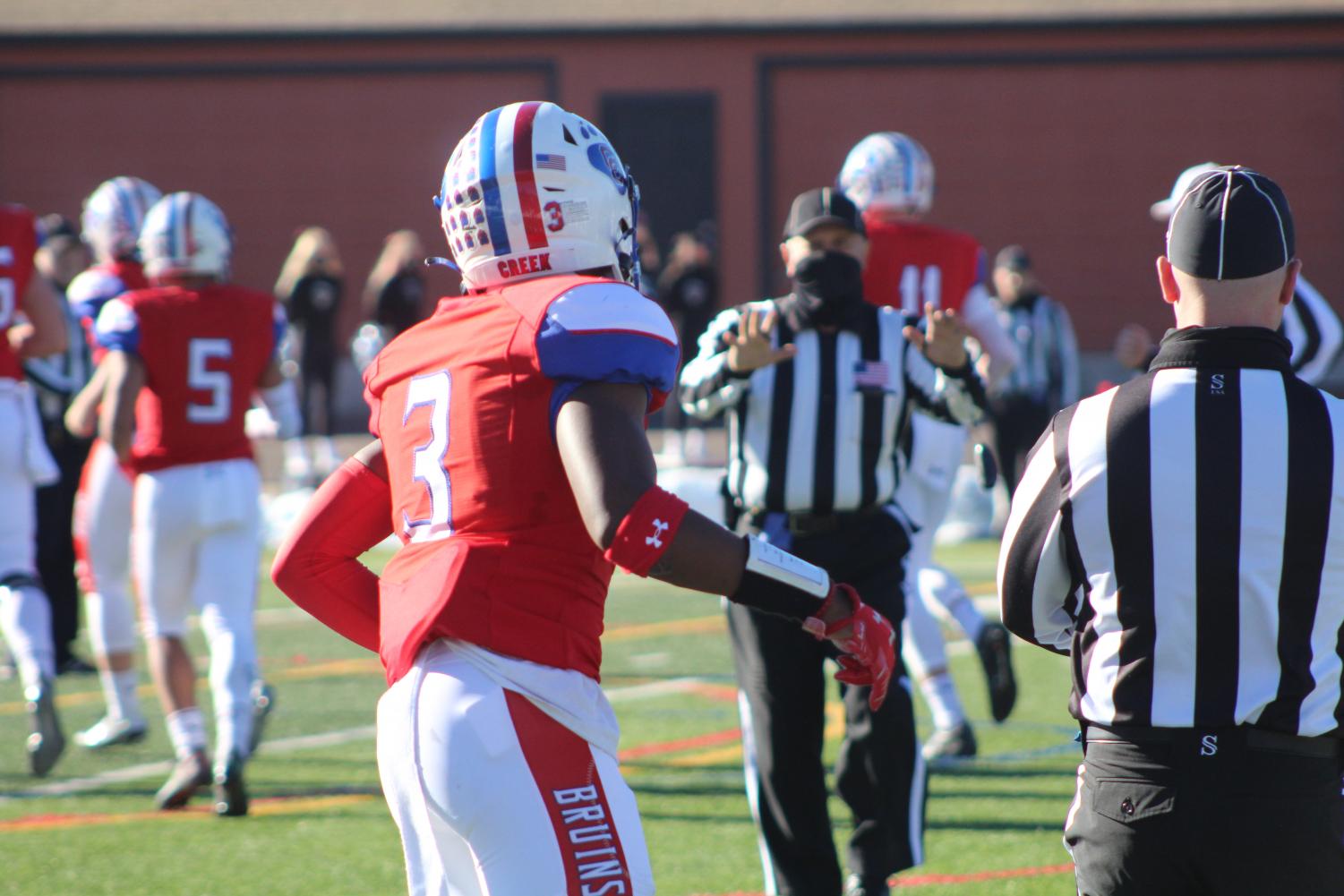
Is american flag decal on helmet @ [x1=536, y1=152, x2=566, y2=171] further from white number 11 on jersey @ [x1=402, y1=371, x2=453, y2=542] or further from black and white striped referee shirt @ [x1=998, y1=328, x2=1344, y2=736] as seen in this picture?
black and white striped referee shirt @ [x1=998, y1=328, x2=1344, y2=736]

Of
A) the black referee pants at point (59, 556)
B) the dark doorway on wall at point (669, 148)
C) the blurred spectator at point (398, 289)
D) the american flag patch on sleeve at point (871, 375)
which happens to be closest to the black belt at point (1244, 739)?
the american flag patch on sleeve at point (871, 375)

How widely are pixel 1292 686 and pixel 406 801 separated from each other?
4.61ft

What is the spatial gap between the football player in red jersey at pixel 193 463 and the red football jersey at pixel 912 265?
233cm

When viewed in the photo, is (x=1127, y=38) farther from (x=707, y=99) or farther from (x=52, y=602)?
(x=52, y=602)

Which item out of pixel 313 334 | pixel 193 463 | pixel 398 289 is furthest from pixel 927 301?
pixel 313 334

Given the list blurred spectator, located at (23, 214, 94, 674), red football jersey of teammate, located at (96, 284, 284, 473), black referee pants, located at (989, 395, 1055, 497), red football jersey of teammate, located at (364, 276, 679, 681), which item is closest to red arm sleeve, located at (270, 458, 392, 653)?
red football jersey of teammate, located at (364, 276, 679, 681)

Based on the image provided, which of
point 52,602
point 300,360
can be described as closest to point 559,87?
point 300,360

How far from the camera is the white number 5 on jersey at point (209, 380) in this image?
20.4 ft

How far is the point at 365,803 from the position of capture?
638 cm

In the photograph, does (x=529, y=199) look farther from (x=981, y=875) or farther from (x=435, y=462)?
(x=981, y=875)

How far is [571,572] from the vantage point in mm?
2824

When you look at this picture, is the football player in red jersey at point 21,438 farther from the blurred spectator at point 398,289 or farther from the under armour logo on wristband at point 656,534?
the blurred spectator at point 398,289

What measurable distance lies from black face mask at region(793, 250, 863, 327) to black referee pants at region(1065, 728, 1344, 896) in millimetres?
2419

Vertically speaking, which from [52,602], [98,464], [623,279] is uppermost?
[623,279]
